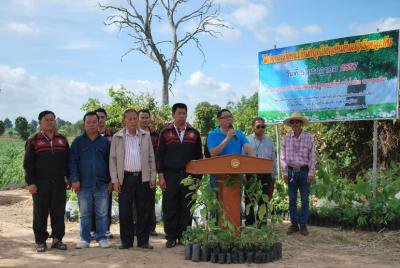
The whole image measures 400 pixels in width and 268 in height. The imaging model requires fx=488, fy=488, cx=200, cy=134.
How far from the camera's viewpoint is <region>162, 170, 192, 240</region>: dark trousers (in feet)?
20.3

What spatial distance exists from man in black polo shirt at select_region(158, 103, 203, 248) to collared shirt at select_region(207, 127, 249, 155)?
0.24m

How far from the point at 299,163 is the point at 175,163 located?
1.92 metres

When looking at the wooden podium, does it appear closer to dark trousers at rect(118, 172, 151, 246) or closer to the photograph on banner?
dark trousers at rect(118, 172, 151, 246)

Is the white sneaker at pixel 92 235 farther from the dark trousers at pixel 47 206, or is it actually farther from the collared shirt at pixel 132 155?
the collared shirt at pixel 132 155

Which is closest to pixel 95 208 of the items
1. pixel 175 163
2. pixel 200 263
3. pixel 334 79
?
pixel 175 163

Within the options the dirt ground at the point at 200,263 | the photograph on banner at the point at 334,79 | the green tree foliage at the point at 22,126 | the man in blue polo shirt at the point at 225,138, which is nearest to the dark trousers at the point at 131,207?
the dirt ground at the point at 200,263

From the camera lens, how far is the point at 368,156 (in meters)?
10.6

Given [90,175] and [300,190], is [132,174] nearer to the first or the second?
[90,175]

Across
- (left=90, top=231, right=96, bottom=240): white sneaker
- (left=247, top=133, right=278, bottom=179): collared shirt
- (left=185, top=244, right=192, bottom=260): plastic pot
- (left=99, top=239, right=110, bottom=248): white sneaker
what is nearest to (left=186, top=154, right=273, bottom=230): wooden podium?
(left=185, top=244, right=192, bottom=260): plastic pot

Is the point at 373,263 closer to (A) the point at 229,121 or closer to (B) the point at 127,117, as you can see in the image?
(A) the point at 229,121

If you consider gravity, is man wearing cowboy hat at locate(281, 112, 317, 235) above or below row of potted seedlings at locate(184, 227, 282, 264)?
above

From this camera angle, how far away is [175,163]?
6152mm

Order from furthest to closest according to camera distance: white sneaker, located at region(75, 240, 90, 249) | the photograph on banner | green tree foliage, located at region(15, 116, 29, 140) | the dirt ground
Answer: green tree foliage, located at region(15, 116, 29, 140), the photograph on banner, white sneaker, located at region(75, 240, 90, 249), the dirt ground

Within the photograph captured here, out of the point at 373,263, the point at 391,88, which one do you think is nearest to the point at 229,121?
the point at 373,263
